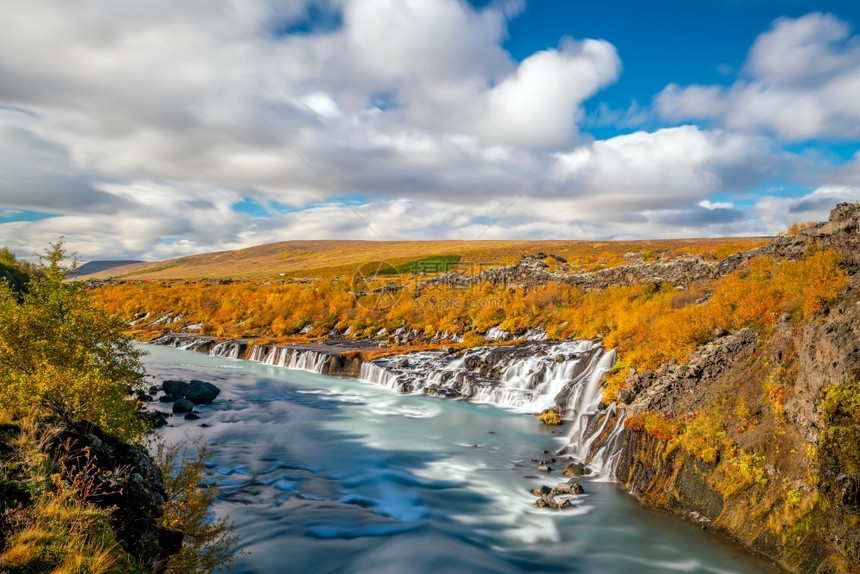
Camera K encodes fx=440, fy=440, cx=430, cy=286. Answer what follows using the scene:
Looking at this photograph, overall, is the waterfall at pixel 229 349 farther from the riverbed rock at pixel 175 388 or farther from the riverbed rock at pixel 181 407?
the riverbed rock at pixel 181 407

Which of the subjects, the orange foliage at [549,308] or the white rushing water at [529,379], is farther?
the white rushing water at [529,379]

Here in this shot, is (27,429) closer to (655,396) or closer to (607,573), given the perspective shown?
(607,573)

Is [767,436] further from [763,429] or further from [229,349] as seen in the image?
[229,349]

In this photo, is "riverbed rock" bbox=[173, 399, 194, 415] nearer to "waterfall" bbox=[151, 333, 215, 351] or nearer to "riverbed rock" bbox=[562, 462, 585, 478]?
"riverbed rock" bbox=[562, 462, 585, 478]

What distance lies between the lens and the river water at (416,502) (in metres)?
12.8

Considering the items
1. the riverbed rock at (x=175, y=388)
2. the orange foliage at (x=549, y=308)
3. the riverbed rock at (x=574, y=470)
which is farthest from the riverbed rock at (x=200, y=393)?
the riverbed rock at (x=574, y=470)

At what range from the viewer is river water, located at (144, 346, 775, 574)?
1278 centimetres

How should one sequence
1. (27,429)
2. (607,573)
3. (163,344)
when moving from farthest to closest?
(163,344), (607,573), (27,429)

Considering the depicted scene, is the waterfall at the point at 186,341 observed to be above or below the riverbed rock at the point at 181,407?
below

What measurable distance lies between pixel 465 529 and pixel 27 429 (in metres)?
12.1

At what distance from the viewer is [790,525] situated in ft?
36.9

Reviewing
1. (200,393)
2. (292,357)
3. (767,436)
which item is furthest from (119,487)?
(292,357)

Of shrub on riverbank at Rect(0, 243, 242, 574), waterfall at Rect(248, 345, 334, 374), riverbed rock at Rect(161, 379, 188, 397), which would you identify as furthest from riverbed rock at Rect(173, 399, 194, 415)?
shrub on riverbank at Rect(0, 243, 242, 574)

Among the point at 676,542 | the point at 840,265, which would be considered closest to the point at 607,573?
the point at 676,542
